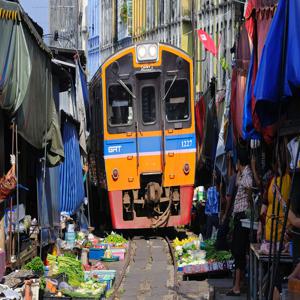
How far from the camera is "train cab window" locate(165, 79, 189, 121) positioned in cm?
1950

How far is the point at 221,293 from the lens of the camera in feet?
39.0

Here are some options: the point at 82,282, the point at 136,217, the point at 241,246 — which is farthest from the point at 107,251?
the point at 241,246

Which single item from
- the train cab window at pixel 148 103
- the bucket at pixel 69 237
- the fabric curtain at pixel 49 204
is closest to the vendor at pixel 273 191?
the fabric curtain at pixel 49 204

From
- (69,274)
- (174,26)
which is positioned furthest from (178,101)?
(174,26)

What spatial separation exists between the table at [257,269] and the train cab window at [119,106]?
33.4ft

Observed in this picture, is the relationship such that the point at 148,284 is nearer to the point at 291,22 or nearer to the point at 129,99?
the point at 129,99

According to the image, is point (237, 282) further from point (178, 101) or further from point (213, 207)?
point (178, 101)

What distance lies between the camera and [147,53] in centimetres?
1933

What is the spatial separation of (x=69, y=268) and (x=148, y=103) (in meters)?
7.38

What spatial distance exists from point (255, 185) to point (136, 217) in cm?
895

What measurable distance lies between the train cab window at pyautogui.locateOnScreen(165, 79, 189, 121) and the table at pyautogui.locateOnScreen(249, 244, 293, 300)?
400 inches

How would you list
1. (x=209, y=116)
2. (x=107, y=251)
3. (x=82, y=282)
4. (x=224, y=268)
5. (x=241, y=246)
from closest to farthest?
(x=241, y=246) < (x=82, y=282) < (x=224, y=268) < (x=107, y=251) < (x=209, y=116)

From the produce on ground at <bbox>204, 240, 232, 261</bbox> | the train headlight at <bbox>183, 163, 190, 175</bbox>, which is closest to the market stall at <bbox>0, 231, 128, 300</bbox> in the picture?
the produce on ground at <bbox>204, 240, 232, 261</bbox>

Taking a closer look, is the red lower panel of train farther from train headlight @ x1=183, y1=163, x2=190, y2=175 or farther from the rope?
train headlight @ x1=183, y1=163, x2=190, y2=175
